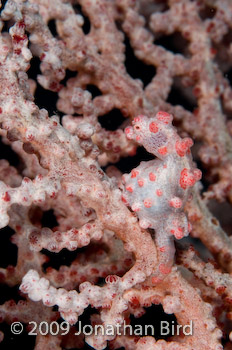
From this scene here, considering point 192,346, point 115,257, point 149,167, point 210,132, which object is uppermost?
point 149,167

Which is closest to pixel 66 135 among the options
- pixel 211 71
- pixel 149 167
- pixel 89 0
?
pixel 149 167

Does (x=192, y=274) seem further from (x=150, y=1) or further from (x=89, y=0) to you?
(x=150, y=1)

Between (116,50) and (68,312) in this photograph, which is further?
(116,50)

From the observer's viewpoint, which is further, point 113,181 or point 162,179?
point 113,181

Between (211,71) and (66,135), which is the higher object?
(211,71)

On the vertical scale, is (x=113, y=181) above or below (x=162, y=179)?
below
